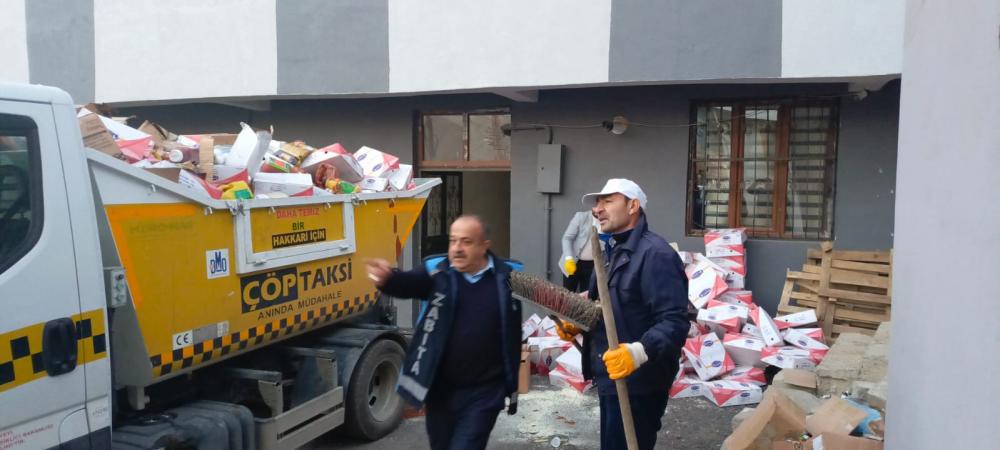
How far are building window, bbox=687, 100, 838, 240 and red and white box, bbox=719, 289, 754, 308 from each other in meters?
0.81

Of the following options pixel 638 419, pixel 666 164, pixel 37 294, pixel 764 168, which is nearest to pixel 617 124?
pixel 666 164

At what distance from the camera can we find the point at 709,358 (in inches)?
268

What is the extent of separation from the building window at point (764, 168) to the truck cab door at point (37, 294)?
6550 millimetres

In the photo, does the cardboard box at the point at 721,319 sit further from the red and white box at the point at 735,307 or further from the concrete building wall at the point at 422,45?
the concrete building wall at the point at 422,45

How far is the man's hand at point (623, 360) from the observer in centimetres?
302

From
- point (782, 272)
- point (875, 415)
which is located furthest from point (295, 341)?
point (782, 272)

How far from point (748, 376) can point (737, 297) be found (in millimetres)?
1132

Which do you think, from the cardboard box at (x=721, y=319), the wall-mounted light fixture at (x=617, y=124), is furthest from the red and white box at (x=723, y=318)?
the wall-mounted light fixture at (x=617, y=124)

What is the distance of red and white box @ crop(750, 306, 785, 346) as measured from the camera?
6875 millimetres

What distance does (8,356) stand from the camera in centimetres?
276

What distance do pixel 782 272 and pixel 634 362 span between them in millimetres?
5476

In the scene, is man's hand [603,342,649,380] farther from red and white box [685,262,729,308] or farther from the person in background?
the person in background

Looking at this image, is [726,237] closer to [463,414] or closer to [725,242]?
[725,242]

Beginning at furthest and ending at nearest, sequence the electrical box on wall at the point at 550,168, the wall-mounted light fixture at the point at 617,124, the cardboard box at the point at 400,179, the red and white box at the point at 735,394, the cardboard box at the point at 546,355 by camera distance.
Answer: the electrical box on wall at the point at 550,168 < the wall-mounted light fixture at the point at 617,124 < the cardboard box at the point at 546,355 < the red and white box at the point at 735,394 < the cardboard box at the point at 400,179
